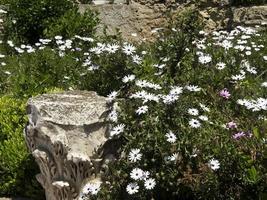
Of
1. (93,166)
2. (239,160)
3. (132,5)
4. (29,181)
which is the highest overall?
(239,160)

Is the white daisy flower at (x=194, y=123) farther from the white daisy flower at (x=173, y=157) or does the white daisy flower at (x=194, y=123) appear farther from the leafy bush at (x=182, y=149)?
the white daisy flower at (x=173, y=157)

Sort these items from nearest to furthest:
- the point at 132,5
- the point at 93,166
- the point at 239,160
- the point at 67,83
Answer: the point at 239,160
the point at 93,166
the point at 67,83
the point at 132,5

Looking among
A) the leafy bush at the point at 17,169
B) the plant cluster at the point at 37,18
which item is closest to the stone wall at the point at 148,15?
the plant cluster at the point at 37,18

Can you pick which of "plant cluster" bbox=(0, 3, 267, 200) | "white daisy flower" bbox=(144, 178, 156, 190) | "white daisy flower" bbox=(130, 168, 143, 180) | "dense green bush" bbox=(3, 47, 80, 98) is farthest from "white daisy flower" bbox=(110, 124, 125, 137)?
"dense green bush" bbox=(3, 47, 80, 98)

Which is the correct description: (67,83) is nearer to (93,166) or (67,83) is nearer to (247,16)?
(93,166)

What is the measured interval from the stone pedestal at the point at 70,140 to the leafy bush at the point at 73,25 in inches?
149

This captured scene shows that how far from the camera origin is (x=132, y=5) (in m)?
9.48

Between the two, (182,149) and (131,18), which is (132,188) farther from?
(131,18)

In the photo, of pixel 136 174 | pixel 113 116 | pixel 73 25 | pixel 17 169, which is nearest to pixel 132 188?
pixel 136 174

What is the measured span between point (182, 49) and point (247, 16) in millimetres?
3808

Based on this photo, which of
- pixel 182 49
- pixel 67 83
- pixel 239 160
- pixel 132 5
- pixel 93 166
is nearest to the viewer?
pixel 239 160

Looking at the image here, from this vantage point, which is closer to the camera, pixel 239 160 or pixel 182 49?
pixel 239 160

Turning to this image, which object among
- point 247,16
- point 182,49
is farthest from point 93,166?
point 247,16

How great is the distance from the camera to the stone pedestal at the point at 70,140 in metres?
4.41
